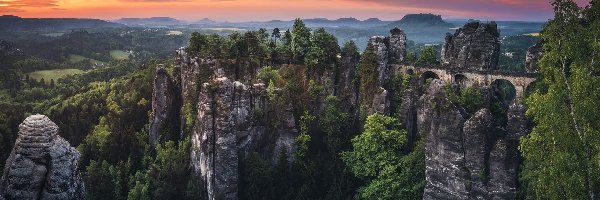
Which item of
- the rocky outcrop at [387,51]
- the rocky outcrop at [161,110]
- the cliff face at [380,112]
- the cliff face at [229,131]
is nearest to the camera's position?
the cliff face at [380,112]

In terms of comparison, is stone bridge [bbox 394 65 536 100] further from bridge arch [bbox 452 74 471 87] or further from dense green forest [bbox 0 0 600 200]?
dense green forest [bbox 0 0 600 200]

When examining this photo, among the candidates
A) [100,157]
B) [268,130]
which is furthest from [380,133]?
[100,157]

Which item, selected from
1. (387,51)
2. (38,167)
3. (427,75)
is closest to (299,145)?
(387,51)

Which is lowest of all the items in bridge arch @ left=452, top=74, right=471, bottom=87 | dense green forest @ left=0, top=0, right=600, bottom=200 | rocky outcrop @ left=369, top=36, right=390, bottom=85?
dense green forest @ left=0, top=0, right=600, bottom=200

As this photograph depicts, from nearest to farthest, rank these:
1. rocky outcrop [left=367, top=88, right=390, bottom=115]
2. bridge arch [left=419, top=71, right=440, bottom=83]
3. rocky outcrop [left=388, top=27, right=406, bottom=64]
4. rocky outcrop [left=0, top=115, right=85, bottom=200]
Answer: rocky outcrop [left=0, top=115, right=85, bottom=200], rocky outcrop [left=367, top=88, right=390, bottom=115], bridge arch [left=419, top=71, right=440, bottom=83], rocky outcrop [left=388, top=27, right=406, bottom=64]

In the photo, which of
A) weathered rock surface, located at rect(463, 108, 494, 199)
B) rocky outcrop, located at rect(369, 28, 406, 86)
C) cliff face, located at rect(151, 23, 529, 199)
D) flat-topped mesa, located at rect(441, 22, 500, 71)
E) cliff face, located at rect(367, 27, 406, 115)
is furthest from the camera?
flat-topped mesa, located at rect(441, 22, 500, 71)

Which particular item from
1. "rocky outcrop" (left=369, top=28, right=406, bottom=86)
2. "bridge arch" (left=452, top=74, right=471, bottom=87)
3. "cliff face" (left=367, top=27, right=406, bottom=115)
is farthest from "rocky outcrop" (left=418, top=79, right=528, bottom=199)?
"bridge arch" (left=452, top=74, right=471, bottom=87)

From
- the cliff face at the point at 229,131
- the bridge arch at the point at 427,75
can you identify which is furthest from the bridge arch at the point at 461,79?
the cliff face at the point at 229,131

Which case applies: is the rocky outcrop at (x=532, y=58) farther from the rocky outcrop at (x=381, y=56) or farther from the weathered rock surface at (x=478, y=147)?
the weathered rock surface at (x=478, y=147)
